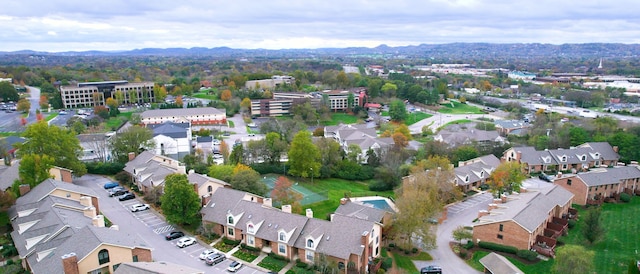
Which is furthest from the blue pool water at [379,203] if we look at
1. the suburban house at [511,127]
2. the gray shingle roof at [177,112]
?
the gray shingle roof at [177,112]

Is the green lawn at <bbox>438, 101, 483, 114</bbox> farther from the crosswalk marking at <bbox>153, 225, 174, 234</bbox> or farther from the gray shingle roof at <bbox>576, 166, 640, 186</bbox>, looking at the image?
the crosswalk marking at <bbox>153, 225, 174, 234</bbox>

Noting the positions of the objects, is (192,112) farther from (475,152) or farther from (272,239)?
(272,239)

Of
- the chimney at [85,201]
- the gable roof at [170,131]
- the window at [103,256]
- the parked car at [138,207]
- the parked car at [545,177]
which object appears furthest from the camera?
the gable roof at [170,131]

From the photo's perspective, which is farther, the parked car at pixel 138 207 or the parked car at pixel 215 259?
the parked car at pixel 138 207

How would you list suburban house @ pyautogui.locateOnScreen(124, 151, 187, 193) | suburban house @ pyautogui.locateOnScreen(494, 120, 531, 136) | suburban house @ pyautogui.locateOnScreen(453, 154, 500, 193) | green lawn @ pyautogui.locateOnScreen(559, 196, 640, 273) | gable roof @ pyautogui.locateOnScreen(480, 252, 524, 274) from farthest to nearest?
suburban house @ pyautogui.locateOnScreen(494, 120, 531, 136) < suburban house @ pyautogui.locateOnScreen(453, 154, 500, 193) < suburban house @ pyautogui.locateOnScreen(124, 151, 187, 193) < green lawn @ pyautogui.locateOnScreen(559, 196, 640, 273) < gable roof @ pyautogui.locateOnScreen(480, 252, 524, 274)

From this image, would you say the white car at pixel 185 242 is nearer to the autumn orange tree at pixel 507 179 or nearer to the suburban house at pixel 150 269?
the suburban house at pixel 150 269

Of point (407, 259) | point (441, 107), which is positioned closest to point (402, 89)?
point (441, 107)

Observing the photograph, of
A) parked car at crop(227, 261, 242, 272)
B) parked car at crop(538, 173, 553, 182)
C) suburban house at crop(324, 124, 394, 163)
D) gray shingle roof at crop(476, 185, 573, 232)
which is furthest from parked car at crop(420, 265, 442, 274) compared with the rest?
parked car at crop(538, 173, 553, 182)
